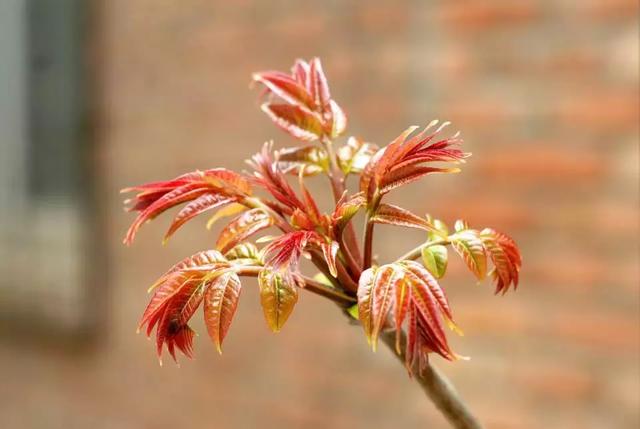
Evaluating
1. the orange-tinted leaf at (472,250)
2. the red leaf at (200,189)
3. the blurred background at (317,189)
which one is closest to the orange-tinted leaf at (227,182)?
the red leaf at (200,189)

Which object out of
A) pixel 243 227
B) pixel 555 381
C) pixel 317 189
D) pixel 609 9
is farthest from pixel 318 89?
pixel 317 189

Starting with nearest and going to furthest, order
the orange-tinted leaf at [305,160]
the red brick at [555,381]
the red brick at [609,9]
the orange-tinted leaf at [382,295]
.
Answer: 1. the orange-tinted leaf at [382,295]
2. the orange-tinted leaf at [305,160]
3. the red brick at [609,9]
4. the red brick at [555,381]

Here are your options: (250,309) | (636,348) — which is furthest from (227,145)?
(636,348)

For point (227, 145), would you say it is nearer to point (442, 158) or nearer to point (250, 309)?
point (250, 309)

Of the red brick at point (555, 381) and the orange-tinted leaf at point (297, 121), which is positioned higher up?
the orange-tinted leaf at point (297, 121)

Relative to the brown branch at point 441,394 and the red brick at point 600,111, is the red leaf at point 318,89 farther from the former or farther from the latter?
the red brick at point 600,111

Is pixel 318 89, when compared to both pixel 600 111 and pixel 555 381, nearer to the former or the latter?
pixel 600 111
